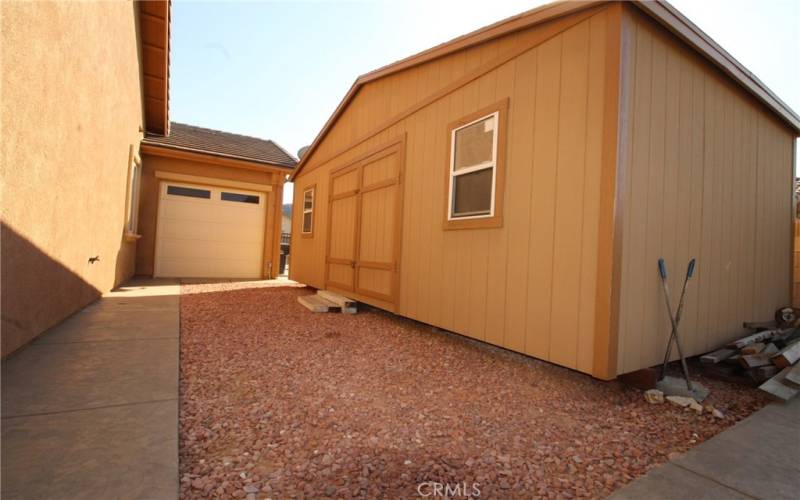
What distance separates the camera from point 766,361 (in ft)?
9.80

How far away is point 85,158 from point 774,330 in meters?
7.40

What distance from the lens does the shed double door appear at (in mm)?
4879

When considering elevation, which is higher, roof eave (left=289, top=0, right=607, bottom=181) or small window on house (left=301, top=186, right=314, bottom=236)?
roof eave (left=289, top=0, right=607, bottom=181)

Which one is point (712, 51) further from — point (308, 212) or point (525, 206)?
point (308, 212)

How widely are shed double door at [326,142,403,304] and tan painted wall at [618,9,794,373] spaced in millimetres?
2700

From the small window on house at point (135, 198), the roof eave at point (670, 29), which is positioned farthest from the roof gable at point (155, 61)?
the roof eave at point (670, 29)

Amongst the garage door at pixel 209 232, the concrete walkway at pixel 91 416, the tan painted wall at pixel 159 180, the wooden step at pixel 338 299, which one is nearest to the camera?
the concrete walkway at pixel 91 416

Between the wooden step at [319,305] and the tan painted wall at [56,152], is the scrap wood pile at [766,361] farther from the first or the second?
the tan painted wall at [56,152]

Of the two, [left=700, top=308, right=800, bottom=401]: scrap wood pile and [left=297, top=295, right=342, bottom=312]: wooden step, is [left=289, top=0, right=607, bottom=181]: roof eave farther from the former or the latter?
[left=297, top=295, right=342, bottom=312]: wooden step

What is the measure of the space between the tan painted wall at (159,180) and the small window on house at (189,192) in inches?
13.0

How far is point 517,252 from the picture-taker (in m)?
3.16

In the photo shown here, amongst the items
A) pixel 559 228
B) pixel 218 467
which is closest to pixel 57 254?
pixel 218 467

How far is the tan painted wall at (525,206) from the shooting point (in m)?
2.67

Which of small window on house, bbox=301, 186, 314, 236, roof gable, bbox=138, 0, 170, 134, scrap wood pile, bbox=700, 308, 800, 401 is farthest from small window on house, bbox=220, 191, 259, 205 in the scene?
scrap wood pile, bbox=700, 308, 800, 401
